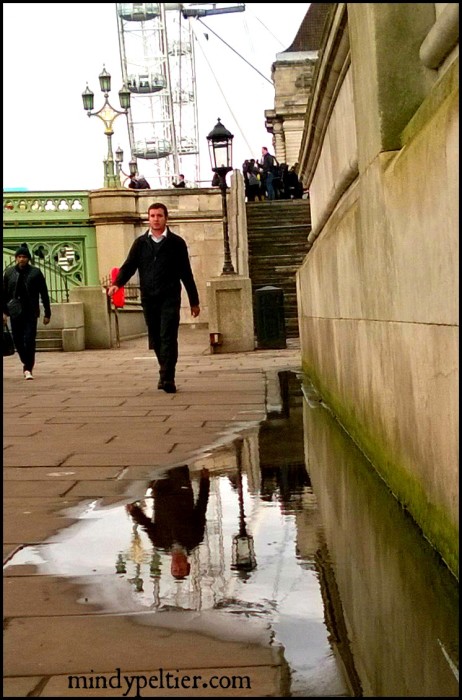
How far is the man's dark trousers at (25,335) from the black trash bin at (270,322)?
6.07m

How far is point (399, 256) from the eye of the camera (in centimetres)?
415

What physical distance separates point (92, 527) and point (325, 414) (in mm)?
3858

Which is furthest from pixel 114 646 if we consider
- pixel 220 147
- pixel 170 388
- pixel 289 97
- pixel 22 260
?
pixel 289 97

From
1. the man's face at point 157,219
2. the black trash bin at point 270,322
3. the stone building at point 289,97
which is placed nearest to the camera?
the man's face at point 157,219

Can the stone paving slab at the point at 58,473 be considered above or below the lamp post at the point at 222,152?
below

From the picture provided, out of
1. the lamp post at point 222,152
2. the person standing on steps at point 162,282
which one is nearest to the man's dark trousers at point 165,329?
the person standing on steps at point 162,282

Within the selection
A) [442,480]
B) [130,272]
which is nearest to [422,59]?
[442,480]

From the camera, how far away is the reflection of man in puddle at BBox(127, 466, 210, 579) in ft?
12.4

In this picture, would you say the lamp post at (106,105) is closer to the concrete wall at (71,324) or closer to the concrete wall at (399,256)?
the concrete wall at (71,324)

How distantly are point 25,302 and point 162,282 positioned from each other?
13.4 ft

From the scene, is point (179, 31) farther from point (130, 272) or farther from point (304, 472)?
point (304, 472)

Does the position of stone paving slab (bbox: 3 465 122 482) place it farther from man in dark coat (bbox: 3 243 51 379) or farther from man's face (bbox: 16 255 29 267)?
man's face (bbox: 16 255 29 267)

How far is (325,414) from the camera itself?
793cm

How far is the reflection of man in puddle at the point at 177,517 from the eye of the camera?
12.4ft
